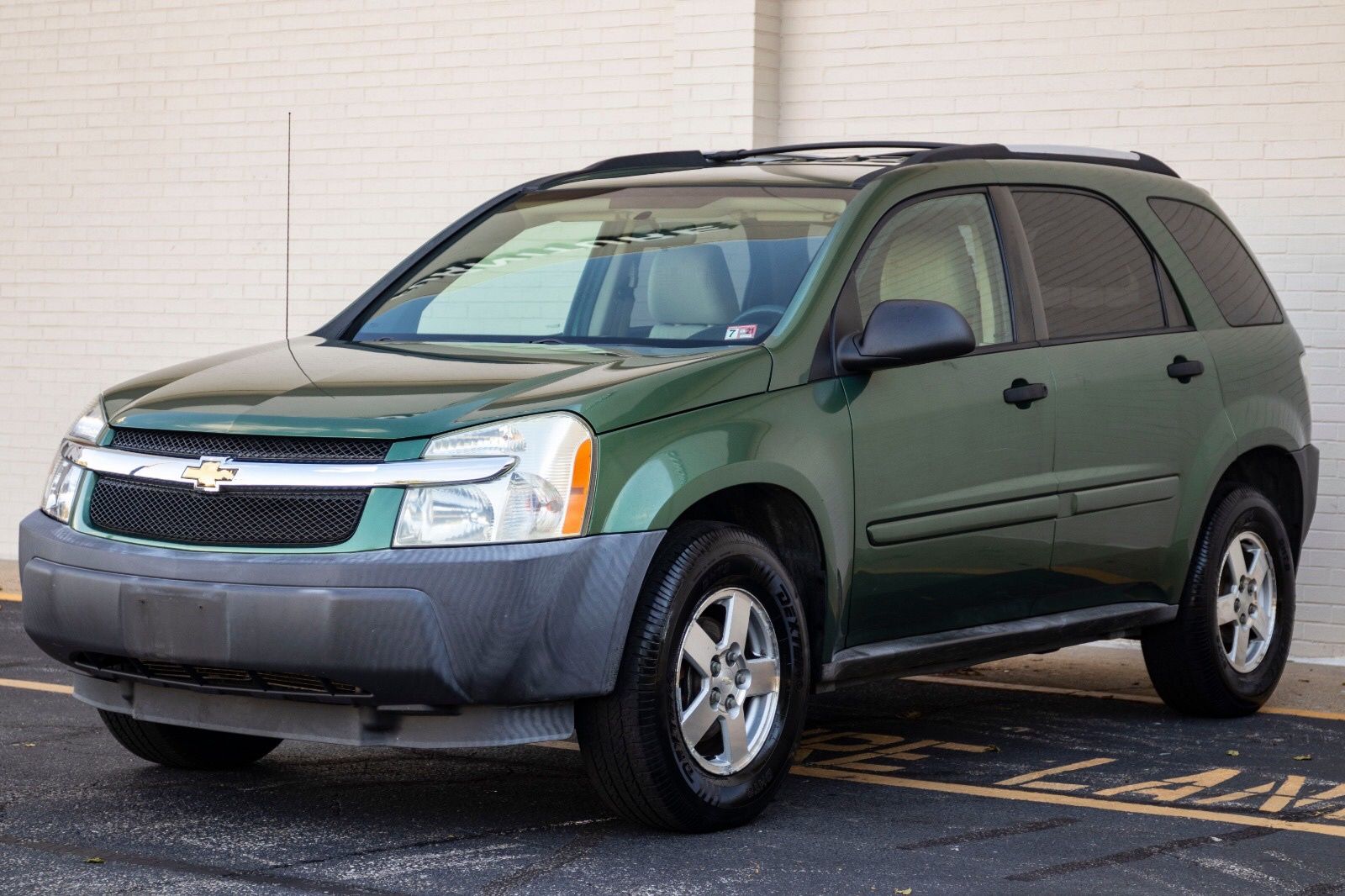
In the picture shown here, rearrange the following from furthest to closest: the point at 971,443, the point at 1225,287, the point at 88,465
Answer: the point at 1225,287, the point at 971,443, the point at 88,465

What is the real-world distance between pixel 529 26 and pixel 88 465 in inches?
253

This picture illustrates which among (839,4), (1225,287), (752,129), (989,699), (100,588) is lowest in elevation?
(989,699)

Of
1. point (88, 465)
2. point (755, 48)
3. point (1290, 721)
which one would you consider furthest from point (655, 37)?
point (88, 465)

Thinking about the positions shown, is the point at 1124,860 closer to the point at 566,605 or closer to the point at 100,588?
the point at 566,605

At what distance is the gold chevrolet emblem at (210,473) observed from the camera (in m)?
4.86

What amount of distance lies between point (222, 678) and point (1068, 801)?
8.05ft

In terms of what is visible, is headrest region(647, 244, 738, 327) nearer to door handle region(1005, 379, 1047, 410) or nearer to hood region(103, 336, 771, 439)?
hood region(103, 336, 771, 439)

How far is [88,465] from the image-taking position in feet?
17.1

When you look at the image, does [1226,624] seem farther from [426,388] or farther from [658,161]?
[426,388]

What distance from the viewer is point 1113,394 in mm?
6414

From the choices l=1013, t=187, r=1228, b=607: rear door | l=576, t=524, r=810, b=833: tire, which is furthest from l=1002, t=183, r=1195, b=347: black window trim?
l=576, t=524, r=810, b=833: tire

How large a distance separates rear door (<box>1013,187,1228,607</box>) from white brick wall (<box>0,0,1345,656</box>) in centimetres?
264

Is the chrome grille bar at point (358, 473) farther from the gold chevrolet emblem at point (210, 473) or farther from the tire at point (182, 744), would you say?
the tire at point (182, 744)

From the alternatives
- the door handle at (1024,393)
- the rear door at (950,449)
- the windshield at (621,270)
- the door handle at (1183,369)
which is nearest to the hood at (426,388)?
the windshield at (621,270)
